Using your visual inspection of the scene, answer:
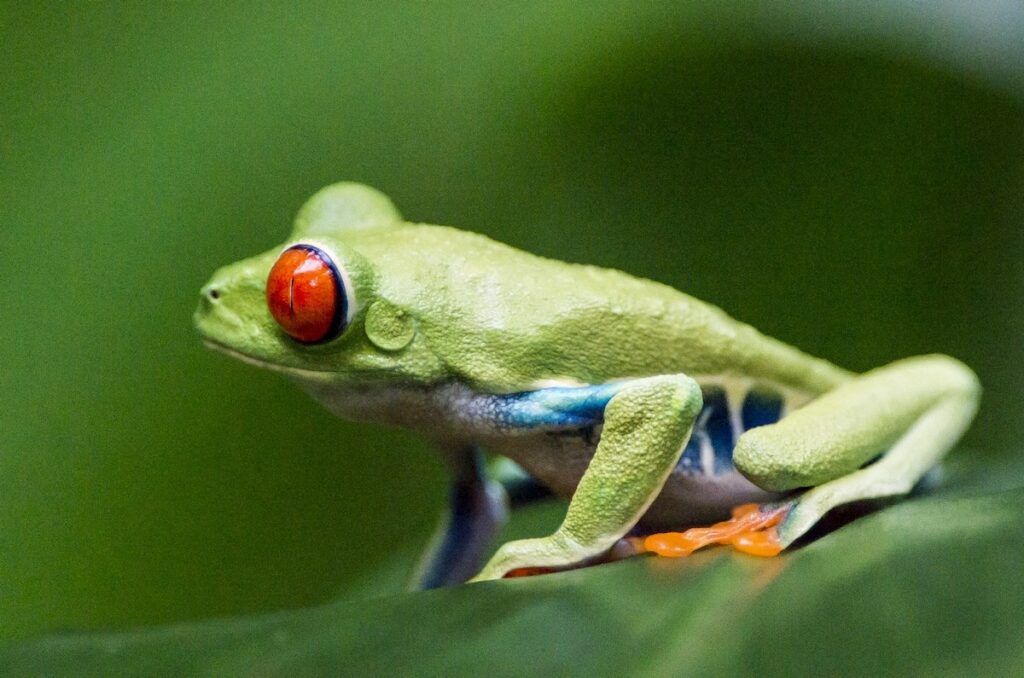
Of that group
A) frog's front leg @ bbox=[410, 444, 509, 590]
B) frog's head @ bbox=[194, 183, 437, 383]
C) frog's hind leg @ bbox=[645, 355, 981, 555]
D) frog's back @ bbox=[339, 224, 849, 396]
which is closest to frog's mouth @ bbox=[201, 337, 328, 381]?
frog's head @ bbox=[194, 183, 437, 383]

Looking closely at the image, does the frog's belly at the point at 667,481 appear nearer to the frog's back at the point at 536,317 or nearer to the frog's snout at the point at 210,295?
the frog's back at the point at 536,317

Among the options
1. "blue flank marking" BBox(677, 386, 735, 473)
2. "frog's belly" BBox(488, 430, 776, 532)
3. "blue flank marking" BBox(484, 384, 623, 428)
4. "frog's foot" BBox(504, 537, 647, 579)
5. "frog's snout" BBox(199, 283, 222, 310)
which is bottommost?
"frog's foot" BBox(504, 537, 647, 579)

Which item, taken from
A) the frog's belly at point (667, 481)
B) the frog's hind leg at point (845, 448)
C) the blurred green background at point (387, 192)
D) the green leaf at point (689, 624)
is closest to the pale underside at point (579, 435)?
the frog's belly at point (667, 481)

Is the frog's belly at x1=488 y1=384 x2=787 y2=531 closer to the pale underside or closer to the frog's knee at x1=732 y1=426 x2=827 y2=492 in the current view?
the pale underside

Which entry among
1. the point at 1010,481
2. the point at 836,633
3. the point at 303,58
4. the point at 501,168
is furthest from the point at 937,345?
the point at 836,633

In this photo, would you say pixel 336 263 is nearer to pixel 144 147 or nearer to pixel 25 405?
pixel 144 147

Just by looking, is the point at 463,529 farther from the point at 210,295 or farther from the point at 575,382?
the point at 210,295
